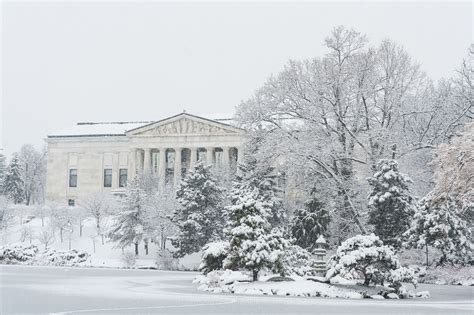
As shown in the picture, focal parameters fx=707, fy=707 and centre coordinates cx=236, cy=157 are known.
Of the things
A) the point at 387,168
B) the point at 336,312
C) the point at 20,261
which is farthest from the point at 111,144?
the point at 336,312

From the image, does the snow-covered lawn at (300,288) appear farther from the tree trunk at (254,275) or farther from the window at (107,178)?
the window at (107,178)

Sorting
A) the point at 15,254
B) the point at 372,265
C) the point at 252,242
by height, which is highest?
the point at 252,242

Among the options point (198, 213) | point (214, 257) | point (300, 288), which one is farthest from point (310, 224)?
point (300, 288)

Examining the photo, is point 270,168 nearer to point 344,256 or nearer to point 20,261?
point 20,261

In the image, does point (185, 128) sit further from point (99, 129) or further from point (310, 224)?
point (310, 224)

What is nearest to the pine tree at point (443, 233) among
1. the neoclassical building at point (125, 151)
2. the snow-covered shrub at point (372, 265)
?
the snow-covered shrub at point (372, 265)

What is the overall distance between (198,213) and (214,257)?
17.0 metres

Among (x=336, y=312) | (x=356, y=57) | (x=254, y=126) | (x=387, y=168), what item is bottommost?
(x=336, y=312)

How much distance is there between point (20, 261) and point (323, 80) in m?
23.6

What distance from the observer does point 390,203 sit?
117 feet

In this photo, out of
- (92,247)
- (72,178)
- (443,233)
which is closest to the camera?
(443,233)

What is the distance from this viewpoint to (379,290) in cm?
2350

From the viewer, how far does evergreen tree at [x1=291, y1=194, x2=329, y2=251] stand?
132 ft

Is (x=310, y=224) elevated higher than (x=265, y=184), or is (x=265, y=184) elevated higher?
(x=265, y=184)
